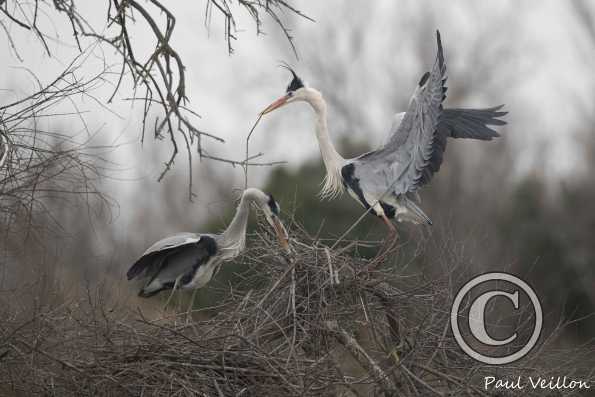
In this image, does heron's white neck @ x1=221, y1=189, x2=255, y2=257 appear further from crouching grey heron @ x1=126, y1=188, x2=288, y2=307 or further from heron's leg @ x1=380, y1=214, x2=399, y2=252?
heron's leg @ x1=380, y1=214, x2=399, y2=252

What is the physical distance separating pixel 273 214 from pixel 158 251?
116cm

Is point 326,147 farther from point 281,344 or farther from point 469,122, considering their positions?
point 281,344

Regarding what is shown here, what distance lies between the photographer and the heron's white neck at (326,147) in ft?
27.5

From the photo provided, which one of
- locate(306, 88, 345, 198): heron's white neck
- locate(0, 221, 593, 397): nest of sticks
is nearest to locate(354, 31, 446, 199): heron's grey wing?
locate(306, 88, 345, 198): heron's white neck

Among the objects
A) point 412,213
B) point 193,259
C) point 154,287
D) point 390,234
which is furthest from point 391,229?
point 154,287

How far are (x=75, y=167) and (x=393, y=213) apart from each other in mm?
3286

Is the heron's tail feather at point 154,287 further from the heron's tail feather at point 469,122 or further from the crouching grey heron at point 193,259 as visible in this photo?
the heron's tail feather at point 469,122

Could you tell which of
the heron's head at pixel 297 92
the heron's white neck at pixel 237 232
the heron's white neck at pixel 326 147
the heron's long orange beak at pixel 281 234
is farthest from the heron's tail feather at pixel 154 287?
the heron's head at pixel 297 92

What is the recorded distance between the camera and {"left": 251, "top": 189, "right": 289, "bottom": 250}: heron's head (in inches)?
255

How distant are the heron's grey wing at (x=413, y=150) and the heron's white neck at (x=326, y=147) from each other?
10.6 inches

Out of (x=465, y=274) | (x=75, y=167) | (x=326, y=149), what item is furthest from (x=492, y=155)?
(x=75, y=167)

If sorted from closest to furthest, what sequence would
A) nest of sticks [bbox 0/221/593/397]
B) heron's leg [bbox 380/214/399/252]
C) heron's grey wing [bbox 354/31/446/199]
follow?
nest of sticks [bbox 0/221/593/397] → heron's grey wing [bbox 354/31/446/199] → heron's leg [bbox 380/214/399/252]

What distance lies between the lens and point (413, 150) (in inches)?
302

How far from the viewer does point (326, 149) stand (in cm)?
845
